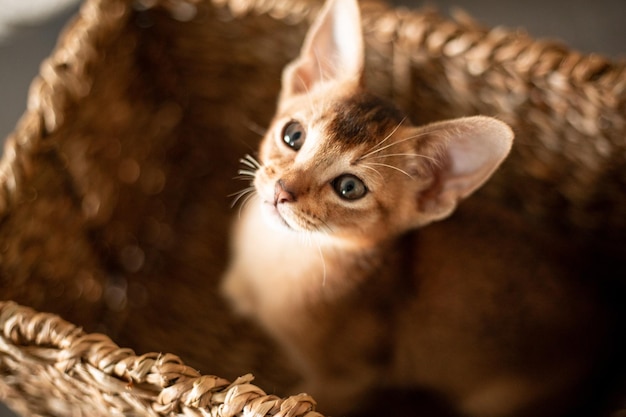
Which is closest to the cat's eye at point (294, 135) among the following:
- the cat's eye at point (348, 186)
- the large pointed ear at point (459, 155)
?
the cat's eye at point (348, 186)

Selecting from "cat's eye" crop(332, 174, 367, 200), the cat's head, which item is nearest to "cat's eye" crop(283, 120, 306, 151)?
the cat's head

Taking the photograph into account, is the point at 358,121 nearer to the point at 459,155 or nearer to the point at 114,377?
the point at 459,155

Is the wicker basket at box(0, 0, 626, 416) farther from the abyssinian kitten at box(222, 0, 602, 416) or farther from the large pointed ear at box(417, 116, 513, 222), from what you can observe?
the large pointed ear at box(417, 116, 513, 222)

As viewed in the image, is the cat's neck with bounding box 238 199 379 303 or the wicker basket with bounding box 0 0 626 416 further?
the cat's neck with bounding box 238 199 379 303

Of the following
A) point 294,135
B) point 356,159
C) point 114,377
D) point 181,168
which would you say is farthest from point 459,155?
point 181,168

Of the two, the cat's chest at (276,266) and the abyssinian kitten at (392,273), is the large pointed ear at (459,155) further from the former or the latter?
the cat's chest at (276,266)

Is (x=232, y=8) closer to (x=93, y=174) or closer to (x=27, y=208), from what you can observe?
(x=93, y=174)
